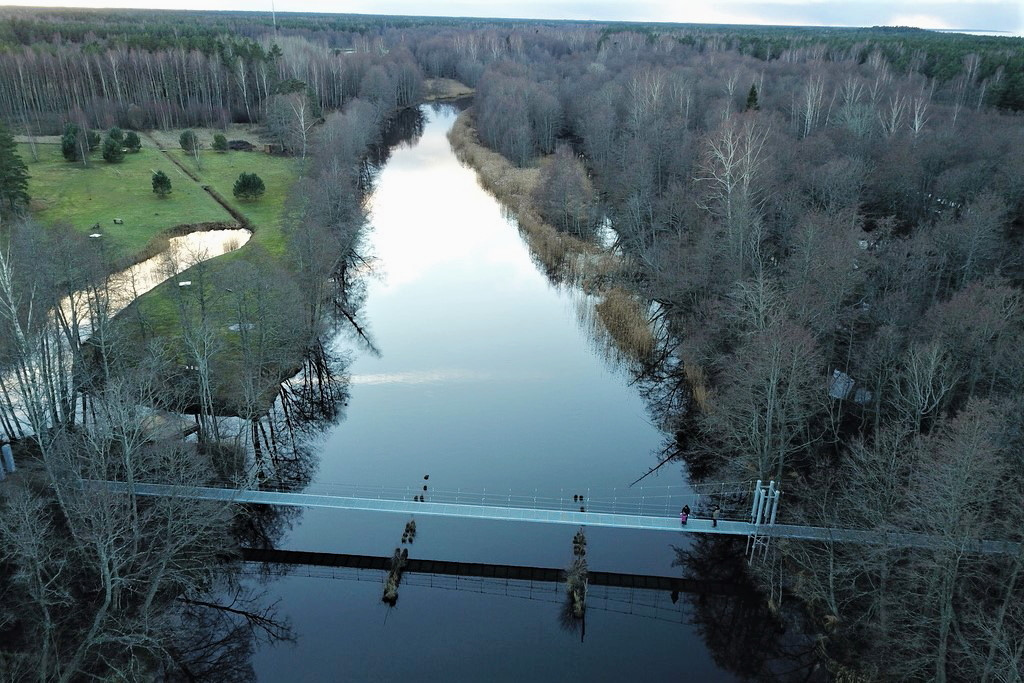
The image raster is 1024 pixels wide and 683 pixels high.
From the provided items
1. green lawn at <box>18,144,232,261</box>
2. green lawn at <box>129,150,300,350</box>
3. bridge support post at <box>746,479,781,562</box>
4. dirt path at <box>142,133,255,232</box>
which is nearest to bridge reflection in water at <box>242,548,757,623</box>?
bridge support post at <box>746,479,781,562</box>

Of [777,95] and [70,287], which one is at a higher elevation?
[777,95]

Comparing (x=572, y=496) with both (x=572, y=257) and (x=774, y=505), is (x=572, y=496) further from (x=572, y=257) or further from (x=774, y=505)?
(x=572, y=257)

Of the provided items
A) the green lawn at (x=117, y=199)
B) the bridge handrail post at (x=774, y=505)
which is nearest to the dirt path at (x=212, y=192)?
the green lawn at (x=117, y=199)

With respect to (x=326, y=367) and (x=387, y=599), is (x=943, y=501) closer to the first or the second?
(x=387, y=599)

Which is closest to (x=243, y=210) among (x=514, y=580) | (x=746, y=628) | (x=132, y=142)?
(x=132, y=142)

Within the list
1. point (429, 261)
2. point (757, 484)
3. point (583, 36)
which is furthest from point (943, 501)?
point (583, 36)

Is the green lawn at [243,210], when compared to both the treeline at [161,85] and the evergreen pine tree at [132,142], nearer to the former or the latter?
the evergreen pine tree at [132,142]
